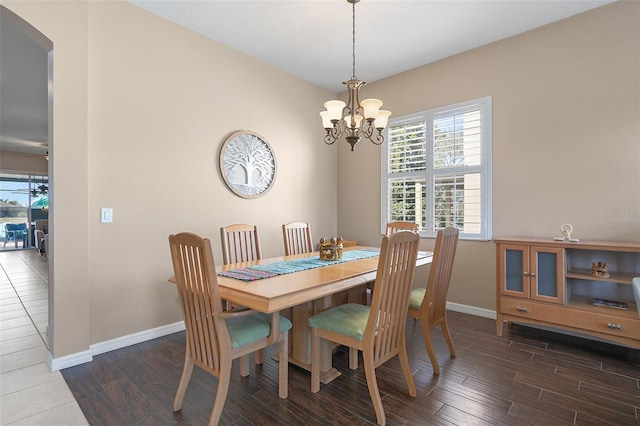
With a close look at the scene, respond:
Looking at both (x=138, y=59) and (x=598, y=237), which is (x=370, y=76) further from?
(x=598, y=237)

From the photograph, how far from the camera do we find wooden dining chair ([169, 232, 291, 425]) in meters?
1.56

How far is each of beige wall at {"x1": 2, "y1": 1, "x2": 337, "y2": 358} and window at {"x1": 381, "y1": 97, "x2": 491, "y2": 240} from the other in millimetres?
1721

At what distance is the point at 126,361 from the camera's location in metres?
2.41

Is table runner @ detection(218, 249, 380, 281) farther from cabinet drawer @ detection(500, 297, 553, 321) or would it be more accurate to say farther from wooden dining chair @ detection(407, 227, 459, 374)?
cabinet drawer @ detection(500, 297, 553, 321)

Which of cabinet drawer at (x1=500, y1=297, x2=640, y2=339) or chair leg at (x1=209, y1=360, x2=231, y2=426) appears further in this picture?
cabinet drawer at (x1=500, y1=297, x2=640, y2=339)

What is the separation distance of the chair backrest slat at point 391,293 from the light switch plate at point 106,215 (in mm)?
2273

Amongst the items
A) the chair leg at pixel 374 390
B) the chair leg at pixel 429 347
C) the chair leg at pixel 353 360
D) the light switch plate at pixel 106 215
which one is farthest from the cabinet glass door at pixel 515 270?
the light switch plate at pixel 106 215

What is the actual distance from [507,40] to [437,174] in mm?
1520

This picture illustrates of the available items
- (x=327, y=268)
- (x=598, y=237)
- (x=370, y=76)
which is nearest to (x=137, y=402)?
(x=327, y=268)

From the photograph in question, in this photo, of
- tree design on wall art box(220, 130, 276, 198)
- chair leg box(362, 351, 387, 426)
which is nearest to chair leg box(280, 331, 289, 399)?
chair leg box(362, 351, 387, 426)

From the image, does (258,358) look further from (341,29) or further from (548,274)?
(341,29)

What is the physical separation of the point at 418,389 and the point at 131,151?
2936mm

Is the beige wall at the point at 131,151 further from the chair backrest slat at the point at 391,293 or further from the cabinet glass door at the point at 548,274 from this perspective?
the cabinet glass door at the point at 548,274

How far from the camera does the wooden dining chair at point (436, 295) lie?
2.20 metres
